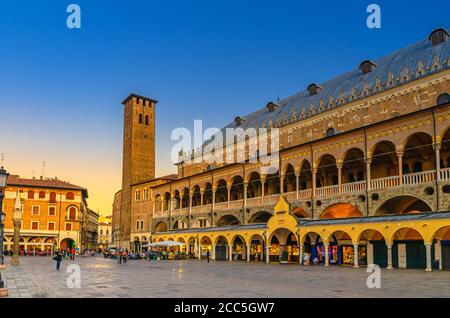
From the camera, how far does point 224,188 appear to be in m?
53.2

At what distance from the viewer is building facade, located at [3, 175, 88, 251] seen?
68750 millimetres

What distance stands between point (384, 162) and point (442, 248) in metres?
9.51

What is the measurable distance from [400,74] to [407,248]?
Result: 47.2 ft

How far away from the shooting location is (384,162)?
3612cm

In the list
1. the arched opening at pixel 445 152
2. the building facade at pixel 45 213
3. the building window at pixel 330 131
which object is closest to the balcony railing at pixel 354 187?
the arched opening at pixel 445 152

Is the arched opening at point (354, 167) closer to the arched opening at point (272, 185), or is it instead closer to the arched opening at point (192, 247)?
the arched opening at point (272, 185)

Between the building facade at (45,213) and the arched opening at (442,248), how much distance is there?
55.5m

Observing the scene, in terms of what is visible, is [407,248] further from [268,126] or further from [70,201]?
[70,201]

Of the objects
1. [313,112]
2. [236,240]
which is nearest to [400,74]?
[313,112]

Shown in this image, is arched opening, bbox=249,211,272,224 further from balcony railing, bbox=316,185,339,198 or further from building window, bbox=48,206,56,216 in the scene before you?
building window, bbox=48,206,56,216

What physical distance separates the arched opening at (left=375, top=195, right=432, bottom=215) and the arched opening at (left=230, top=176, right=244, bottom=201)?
1919 centimetres

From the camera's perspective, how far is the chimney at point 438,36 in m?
36.5

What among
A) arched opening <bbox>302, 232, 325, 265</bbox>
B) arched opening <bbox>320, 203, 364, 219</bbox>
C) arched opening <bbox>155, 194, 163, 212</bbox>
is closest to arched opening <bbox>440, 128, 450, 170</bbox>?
arched opening <bbox>320, 203, 364, 219</bbox>

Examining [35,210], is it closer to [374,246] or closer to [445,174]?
[374,246]
